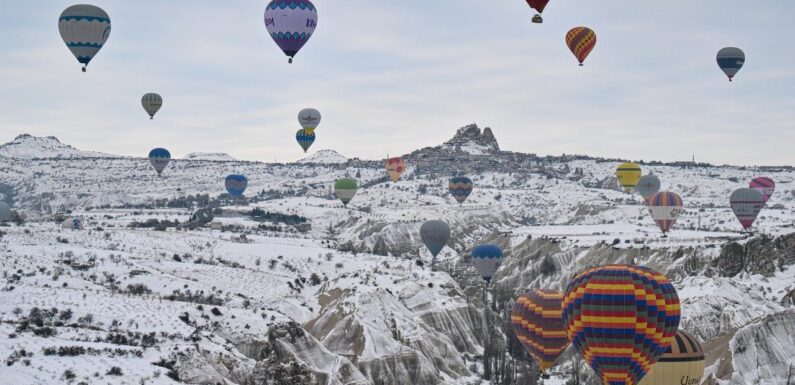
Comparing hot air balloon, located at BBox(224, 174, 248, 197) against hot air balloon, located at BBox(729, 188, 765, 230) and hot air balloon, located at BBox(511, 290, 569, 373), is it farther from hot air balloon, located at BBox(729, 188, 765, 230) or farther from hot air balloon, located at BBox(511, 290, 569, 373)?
hot air balloon, located at BBox(511, 290, 569, 373)

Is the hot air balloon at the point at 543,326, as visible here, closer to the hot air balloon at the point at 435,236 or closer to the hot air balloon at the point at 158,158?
the hot air balloon at the point at 435,236

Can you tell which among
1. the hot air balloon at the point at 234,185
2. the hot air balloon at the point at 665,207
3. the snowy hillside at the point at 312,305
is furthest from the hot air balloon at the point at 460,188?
the hot air balloon at the point at 665,207

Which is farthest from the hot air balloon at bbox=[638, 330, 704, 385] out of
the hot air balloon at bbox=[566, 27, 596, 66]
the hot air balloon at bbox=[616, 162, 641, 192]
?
the hot air balloon at bbox=[616, 162, 641, 192]

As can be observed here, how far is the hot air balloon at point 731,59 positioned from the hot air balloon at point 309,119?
142 ft

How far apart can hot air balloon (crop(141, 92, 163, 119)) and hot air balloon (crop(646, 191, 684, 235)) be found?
5319cm

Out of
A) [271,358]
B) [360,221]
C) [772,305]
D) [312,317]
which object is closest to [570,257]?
[772,305]

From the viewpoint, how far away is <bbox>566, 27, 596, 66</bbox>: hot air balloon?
88.0 meters

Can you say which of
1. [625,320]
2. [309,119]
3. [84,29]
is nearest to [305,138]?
[309,119]

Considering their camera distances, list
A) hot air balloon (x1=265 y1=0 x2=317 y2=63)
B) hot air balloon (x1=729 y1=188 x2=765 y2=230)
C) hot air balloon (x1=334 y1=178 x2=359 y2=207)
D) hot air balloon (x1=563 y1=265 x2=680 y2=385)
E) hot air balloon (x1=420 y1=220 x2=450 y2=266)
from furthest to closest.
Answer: hot air balloon (x1=334 y1=178 x2=359 y2=207) → hot air balloon (x1=729 y1=188 x2=765 y2=230) → hot air balloon (x1=420 y1=220 x2=450 y2=266) → hot air balloon (x1=265 y1=0 x2=317 y2=63) → hot air balloon (x1=563 y1=265 x2=680 y2=385)

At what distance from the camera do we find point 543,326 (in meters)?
69.5

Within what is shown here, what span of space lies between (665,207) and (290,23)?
6452 centimetres

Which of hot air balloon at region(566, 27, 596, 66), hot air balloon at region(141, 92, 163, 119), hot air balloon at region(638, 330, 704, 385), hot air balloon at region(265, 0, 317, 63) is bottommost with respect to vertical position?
hot air balloon at region(638, 330, 704, 385)

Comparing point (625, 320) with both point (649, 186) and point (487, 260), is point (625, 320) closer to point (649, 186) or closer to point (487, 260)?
point (487, 260)

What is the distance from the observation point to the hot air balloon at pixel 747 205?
119m
